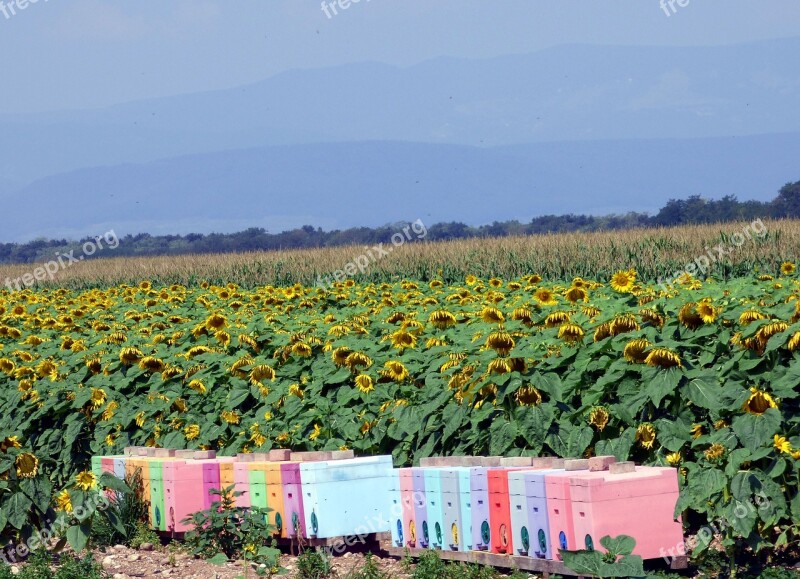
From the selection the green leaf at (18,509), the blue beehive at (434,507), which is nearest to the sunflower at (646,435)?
the blue beehive at (434,507)

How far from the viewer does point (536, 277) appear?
47.9 feet

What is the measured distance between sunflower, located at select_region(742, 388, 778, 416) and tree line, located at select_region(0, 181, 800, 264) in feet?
196

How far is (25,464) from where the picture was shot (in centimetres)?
782

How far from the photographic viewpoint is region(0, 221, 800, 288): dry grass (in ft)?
77.2

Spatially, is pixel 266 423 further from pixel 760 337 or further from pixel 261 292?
pixel 261 292

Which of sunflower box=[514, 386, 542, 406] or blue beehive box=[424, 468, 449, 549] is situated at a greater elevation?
sunflower box=[514, 386, 542, 406]

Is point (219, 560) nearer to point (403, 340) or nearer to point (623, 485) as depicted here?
point (403, 340)

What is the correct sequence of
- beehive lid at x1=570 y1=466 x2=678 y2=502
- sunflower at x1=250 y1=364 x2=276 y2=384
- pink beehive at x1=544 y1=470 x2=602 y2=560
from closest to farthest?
beehive lid at x1=570 y1=466 x2=678 y2=502 → pink beehive at x1=544 y1=470 x2=602 y2=560 → sunflower at x1=250 y1=364 x2=276 y2=384

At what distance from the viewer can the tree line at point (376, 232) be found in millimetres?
78188

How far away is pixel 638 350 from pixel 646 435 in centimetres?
51

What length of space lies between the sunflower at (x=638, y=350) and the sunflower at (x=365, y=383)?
215 centimetres

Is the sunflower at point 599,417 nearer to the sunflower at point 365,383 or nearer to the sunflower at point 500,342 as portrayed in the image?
the sunflower at point 500,342

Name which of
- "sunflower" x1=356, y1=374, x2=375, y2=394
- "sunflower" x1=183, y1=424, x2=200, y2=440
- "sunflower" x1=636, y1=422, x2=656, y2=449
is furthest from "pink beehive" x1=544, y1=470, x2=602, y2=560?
"sunflower" x1=183, y1=424, x2=200, y2=440

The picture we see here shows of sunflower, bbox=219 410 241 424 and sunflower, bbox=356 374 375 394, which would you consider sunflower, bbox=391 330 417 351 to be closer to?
sunflower, bbox=356 374 375 394
